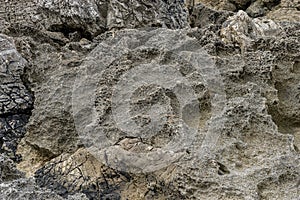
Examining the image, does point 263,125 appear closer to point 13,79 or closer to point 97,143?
point 97,143

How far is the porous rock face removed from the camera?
212 centimetres

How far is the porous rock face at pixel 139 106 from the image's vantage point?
2.12 meters

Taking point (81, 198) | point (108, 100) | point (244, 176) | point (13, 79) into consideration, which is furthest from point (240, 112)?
point (13, 79)

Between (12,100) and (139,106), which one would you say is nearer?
(139,106)

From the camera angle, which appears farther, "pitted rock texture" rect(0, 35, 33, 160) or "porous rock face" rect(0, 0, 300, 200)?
"pitted rock texture" rect(0, 35, 33, 160)

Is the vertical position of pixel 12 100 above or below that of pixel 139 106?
below

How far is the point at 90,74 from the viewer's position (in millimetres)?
2795

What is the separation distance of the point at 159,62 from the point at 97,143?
25.6 inches

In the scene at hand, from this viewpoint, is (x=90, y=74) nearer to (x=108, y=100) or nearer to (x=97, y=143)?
(x=108, y=100)

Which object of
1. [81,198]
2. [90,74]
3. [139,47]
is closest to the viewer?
[81,198]

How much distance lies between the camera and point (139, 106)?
2479 millimetres

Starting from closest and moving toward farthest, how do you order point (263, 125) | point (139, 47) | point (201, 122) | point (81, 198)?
1. point (81, 198)
2. point (263, 125)
3. point (201, 122)
4. point (139, 47)

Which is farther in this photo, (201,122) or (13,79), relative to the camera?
(13,79)

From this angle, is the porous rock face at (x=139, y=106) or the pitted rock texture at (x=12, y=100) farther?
the pitted rock texture at (x=12, y=100)
